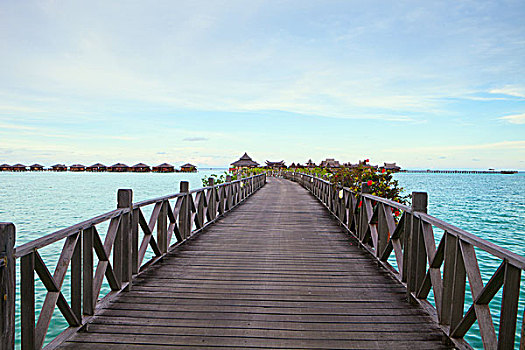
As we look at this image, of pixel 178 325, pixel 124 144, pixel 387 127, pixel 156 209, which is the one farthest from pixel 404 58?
pixel 124 144

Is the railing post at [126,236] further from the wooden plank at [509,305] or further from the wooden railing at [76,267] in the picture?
the wooden plank at [509,305]

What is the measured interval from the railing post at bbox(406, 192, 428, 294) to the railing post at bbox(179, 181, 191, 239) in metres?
3.63

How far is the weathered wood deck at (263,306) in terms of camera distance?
2.76 metres

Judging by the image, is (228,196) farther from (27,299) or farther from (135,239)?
(27,299)

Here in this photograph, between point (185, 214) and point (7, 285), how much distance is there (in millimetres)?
4265

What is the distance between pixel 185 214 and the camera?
616 centimetres

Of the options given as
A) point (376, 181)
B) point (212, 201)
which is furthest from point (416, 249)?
point (212, 201)

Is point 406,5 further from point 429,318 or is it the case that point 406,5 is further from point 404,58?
point 429,318

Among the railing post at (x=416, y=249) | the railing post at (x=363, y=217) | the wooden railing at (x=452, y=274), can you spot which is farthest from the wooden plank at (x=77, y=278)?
the railing post at (x=363, y=217)

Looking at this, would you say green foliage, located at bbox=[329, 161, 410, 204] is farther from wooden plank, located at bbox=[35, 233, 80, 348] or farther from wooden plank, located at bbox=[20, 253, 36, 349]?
wooden plank, located at bbox=[20, 253, 36, 349]

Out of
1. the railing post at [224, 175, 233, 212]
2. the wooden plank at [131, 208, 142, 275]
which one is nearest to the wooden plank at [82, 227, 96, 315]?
the wooden plank at [131, 208, 142, 275]

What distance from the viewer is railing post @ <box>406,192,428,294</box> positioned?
11.4 ft

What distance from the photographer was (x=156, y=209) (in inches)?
190

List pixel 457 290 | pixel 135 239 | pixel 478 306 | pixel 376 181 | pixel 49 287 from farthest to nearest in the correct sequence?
pixel 376 181
pixel 135 239
pixel 457 290
pixel 49 287
pixel 478 306
